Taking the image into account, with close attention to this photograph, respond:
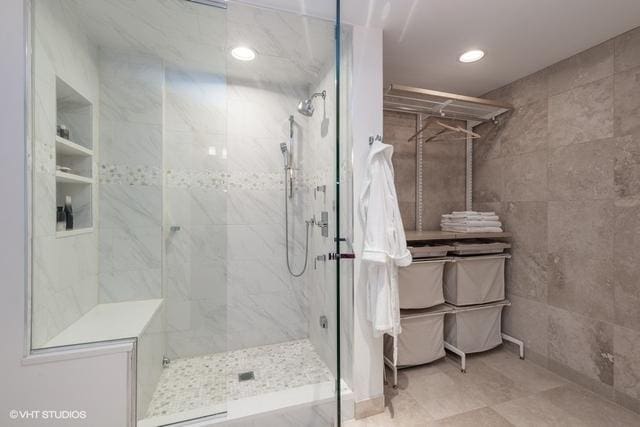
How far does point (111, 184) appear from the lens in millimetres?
1815

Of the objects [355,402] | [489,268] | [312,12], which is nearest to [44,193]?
[312,12]

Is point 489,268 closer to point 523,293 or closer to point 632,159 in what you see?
point 523,293

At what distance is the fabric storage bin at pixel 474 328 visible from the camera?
2.07 meters

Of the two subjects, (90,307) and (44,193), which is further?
(90,307)

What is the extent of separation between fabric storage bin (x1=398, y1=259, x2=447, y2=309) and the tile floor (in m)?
0.51

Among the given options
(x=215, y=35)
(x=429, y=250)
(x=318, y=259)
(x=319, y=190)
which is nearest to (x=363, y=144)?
(x=319, y=190)

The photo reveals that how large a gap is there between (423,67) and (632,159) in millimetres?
1373

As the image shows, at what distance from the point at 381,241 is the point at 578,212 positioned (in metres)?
1.47

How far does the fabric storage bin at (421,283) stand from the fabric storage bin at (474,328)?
0.26 metres

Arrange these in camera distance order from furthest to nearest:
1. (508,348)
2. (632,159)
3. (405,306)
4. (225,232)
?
(508,348)
(225,232)
(405,306)
(632,159)

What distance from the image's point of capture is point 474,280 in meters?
2.08

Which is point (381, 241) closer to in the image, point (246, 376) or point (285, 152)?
point (285, 152)

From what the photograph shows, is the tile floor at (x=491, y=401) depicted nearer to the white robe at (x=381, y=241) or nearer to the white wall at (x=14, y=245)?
the white robe at (x=381, y=241)

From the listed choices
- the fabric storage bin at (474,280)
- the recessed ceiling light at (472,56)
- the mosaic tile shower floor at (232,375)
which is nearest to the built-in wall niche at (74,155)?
the mosaic tile shower floor at (232,375)
